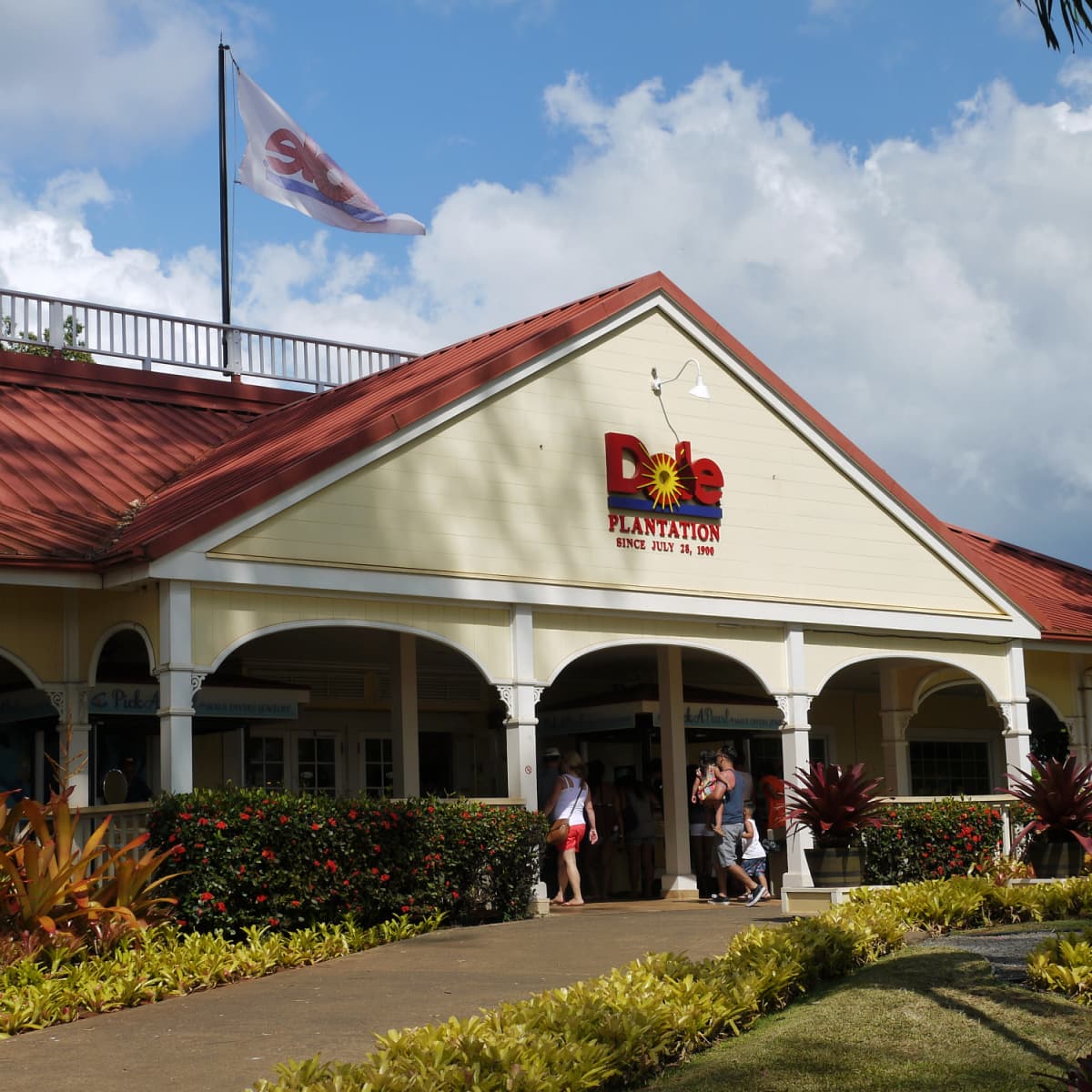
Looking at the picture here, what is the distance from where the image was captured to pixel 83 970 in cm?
1071

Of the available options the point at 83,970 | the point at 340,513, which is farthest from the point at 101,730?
the point at 83,970

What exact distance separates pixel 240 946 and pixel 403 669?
19.3ft

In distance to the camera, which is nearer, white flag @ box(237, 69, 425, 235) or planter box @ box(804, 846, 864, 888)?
planter box @ box(804, 846, 864, 888)

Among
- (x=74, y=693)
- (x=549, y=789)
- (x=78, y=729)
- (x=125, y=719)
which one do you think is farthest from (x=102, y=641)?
(x=549, y=789)

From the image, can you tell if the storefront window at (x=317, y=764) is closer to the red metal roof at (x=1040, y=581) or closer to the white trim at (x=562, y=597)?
the white trim at (x=562, y=597)

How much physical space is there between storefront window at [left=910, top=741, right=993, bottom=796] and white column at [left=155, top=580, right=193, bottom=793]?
46.3 feet

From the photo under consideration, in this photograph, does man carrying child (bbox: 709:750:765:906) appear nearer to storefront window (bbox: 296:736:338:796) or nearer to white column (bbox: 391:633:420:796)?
white column (bbox: 391:633:420:796)

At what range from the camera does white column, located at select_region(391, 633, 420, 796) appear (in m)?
17.2

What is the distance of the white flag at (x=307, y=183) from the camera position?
2419cm

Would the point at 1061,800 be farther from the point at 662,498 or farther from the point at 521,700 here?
the point at 521,700

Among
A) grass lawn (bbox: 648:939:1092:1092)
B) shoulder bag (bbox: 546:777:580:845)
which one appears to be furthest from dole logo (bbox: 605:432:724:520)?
grass lawn (bbox: 648:939:1092:1092)

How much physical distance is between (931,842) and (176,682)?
7833 millimetres

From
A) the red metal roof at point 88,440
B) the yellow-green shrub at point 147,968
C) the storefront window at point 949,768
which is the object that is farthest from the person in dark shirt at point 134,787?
the storefront window at point 949,768

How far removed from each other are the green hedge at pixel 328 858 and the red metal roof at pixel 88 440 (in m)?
2.72
